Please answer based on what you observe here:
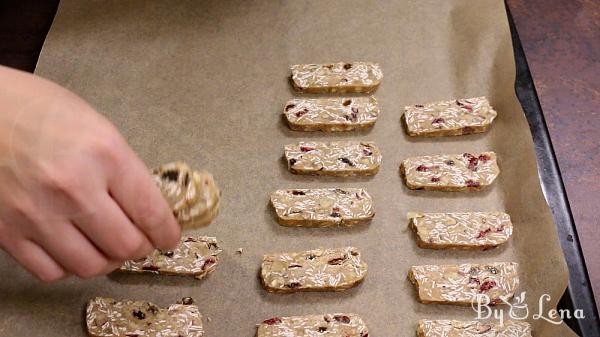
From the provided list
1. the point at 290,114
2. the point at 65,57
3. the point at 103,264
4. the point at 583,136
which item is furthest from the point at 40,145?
the point at 583,136

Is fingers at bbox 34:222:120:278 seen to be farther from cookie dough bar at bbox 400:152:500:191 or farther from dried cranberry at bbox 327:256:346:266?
cookie dough bar at bbox 400:152:500:191

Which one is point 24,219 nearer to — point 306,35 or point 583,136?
→ point 306,35

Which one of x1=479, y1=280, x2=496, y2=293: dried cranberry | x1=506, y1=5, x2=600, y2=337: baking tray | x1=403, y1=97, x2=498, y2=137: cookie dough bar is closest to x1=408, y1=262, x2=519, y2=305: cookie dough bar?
x1=479, y1=280, x2=496, y2=293: dried cranberry

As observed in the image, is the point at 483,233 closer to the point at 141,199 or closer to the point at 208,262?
the point at 208,262

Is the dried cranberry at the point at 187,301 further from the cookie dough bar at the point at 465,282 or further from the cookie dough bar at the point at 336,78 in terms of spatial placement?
the cookie dough bar at the point at 336,78

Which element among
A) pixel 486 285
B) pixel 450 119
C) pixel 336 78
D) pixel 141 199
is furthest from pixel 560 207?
pixel 141 199

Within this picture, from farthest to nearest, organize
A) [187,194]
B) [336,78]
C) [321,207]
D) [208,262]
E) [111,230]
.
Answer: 1. [336,78]
2. [321,207]
3. [208,262]
4. [187,194]
5. [111,230]

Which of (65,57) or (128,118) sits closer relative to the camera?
(128,118)
